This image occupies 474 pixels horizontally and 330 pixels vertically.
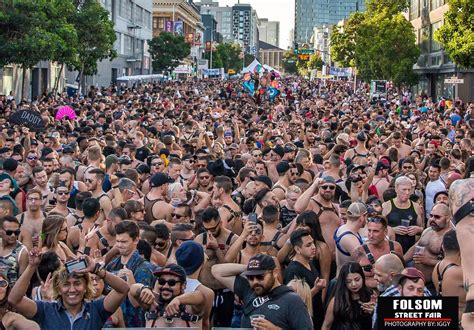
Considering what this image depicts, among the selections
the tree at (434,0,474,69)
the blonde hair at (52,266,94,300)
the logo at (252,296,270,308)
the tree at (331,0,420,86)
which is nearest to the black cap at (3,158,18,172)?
the blonde hair at (52,266,94,300)

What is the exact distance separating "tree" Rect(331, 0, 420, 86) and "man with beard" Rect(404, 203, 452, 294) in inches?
2169

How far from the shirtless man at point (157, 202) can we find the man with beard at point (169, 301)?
371cm

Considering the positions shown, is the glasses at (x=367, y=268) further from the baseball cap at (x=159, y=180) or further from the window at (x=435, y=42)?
the window at (x=435, y=42)

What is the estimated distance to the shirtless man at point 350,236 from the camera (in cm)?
828

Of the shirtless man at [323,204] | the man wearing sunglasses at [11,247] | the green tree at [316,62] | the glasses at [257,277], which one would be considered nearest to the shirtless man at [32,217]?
the man wearing sunglasses at [11,247]

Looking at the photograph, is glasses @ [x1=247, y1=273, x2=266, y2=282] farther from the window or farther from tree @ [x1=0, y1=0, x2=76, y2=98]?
the window

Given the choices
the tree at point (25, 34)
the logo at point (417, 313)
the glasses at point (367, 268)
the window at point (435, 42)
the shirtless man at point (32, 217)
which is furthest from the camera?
the window at point (435, 42)

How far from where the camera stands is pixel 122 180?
11.1 m

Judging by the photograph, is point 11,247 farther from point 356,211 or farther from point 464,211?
point 464,211

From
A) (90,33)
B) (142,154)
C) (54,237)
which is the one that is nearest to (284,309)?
(54,237)

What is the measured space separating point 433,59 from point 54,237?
58563mm

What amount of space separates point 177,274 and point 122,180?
489 cm

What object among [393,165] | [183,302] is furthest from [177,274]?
[393,165]

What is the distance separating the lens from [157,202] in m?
10.6
